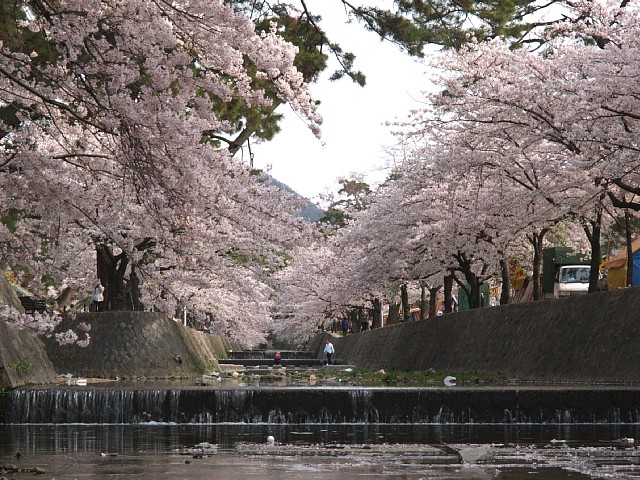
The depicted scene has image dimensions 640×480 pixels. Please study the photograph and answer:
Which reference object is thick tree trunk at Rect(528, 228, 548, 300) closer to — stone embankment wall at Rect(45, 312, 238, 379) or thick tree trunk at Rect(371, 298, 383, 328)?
stone embankment wall at Rect(45, 312, 238, 379)

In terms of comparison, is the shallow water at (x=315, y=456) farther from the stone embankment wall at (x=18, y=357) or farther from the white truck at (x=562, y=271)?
the white truck at (x=562, y=271)

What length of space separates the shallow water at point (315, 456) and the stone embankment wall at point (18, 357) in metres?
2.17

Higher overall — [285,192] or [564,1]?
[564,1]

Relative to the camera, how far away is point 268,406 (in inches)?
609

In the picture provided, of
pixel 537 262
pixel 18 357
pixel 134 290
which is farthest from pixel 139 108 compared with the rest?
pixel 134 290

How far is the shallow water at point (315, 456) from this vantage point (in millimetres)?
7922

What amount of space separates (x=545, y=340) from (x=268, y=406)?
29.9ft

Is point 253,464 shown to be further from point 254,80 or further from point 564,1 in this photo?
point 564,1

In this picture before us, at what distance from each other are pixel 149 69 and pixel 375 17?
10.9 ft

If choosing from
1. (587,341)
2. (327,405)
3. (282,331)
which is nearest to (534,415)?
(327,405)

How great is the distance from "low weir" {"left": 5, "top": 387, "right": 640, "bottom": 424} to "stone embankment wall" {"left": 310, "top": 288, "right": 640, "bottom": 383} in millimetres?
4084

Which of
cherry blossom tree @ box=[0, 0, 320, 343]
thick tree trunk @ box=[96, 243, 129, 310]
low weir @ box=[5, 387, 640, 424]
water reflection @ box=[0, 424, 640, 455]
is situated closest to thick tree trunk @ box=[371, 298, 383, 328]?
thick tree trunk @ box=[96, 243, 129, 310]

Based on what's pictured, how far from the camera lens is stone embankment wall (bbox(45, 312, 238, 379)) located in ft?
76.8

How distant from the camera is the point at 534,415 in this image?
1488cm
